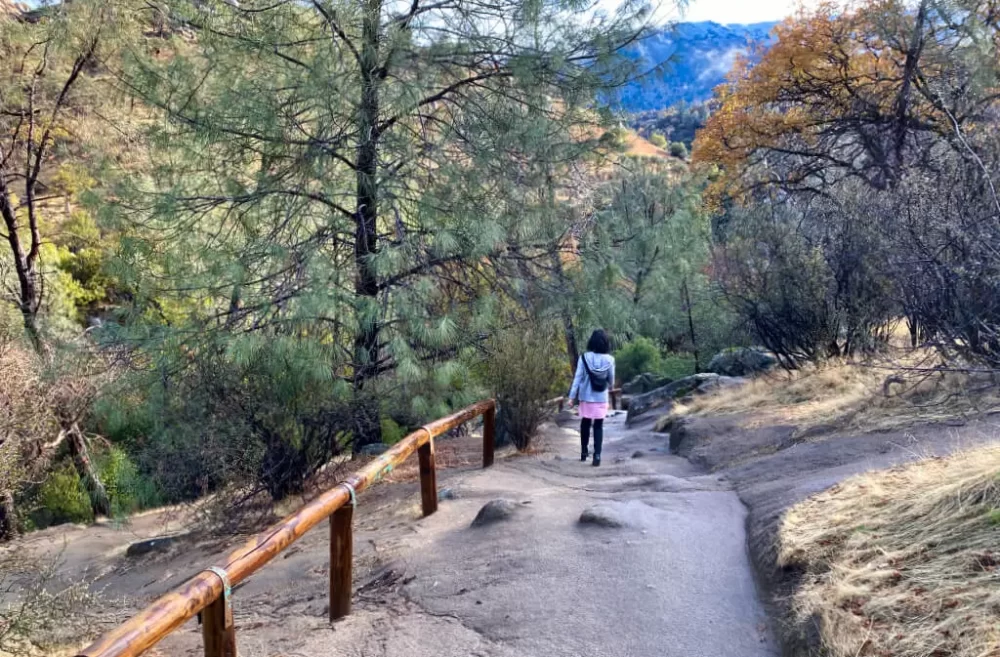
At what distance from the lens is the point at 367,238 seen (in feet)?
28.9

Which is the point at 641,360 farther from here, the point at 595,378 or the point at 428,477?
the point at 428,477

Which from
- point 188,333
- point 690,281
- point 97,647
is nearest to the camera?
point 97,647

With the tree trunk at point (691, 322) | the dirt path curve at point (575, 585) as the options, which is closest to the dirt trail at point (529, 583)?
the dirt path curve at point (575, 585)

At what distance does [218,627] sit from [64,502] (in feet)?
42.6

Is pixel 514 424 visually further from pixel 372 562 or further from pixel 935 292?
pixel 935 292

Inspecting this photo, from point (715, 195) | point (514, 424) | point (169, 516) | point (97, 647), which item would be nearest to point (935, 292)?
point (514, 424)

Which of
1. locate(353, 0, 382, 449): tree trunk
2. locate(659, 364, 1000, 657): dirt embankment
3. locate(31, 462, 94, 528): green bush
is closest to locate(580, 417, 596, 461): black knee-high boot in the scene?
locate(659, 364, 1000, 657): dirt embankment

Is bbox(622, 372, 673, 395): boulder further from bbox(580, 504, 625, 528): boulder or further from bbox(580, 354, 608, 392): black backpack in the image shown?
bbox(580, 504, 625, 528): boulder

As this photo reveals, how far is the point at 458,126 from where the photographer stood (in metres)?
8.98

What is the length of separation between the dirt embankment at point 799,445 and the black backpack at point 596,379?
1564 mm

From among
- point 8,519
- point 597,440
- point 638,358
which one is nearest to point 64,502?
point 8,519

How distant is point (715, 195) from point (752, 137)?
2148 mm

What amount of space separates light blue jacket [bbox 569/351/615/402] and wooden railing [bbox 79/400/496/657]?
132 inches

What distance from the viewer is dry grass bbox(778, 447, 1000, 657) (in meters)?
2.87
